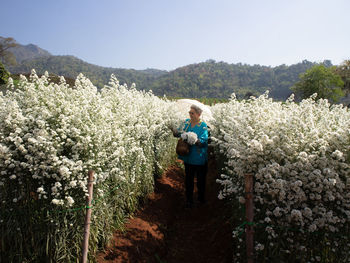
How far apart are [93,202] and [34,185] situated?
32.4 inches

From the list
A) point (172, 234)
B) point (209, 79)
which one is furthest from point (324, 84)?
point (209, 79)

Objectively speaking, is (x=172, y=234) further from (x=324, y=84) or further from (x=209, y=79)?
(x=209, y=79)

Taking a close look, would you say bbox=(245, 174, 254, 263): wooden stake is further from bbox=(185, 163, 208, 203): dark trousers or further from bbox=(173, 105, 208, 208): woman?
bbox=(185, 163, 208, 203): dark trousers

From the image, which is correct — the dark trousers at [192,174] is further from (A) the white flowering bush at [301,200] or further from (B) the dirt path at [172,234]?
(A) the white flowering bush at [301,200]

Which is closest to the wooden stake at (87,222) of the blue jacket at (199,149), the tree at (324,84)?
the blue jacket at (199,149)

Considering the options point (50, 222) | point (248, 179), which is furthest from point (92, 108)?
point (248, 179)

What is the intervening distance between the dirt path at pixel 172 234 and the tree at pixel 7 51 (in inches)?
2713

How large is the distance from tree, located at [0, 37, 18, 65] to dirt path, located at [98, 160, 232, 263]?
226ft

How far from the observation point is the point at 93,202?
10.1ft

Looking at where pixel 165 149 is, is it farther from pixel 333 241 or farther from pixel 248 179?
pixel 333 241

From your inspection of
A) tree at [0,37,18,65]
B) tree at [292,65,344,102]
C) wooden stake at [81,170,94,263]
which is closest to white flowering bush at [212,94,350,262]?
wooden stake at [81,170,94,263]

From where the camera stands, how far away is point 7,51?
57969 millimetres

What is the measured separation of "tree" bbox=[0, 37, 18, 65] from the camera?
2241 inches

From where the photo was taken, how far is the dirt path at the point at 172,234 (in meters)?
3.70
